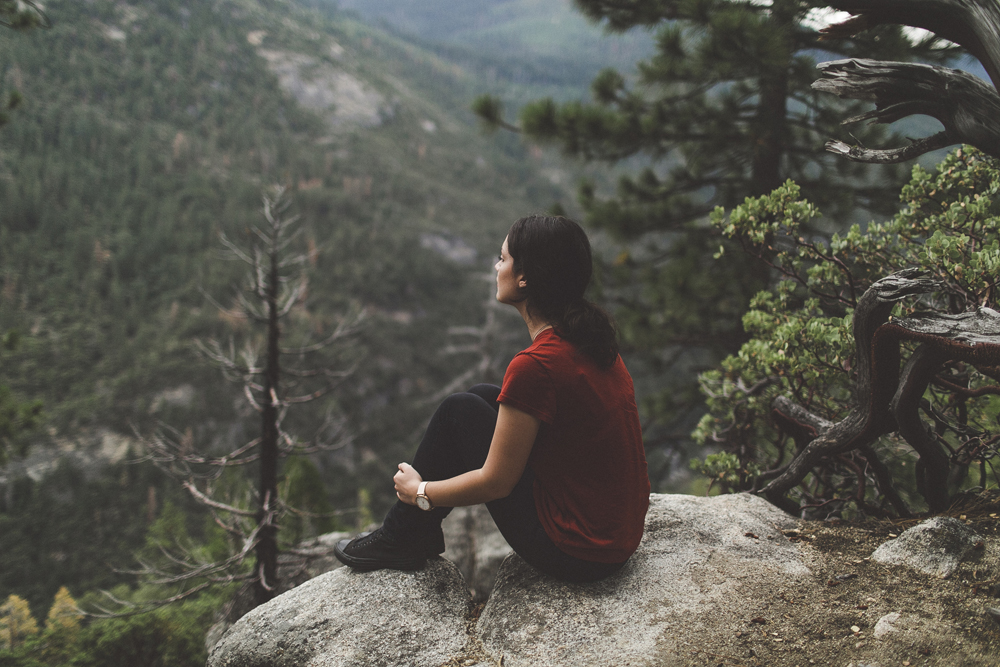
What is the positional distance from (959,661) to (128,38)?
12731 centimetres

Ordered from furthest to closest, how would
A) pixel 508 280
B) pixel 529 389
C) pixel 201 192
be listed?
pixel 201 192
pixel 508 280
pixel 529 389

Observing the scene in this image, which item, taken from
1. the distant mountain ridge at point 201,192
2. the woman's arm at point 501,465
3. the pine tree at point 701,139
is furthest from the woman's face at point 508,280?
the distant mountain ridge at point 201,192

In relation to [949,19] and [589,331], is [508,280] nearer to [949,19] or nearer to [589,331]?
[589,331]

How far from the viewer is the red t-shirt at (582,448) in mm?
1860

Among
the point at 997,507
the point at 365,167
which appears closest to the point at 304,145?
the point at 365,167

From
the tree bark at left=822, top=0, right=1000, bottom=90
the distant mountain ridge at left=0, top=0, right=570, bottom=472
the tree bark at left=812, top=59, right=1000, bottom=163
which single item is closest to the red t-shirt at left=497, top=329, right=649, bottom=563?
the tree bark at left=812, top=59, right=1000, bottom=163

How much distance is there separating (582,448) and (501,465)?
31 cm

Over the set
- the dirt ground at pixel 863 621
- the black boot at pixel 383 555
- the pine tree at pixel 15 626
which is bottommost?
the pine tree at pixel 15 626

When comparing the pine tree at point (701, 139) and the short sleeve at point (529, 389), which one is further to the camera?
the pine tree at point (701, 139)

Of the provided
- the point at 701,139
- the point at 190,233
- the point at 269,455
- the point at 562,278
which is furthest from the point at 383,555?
the point at 190,233

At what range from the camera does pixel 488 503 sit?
2.17m

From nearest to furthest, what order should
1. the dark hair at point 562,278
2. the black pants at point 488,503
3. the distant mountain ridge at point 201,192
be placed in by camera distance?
the dark hair at point 562,278 < the black pants at point 488,503 < the distant mountain ridge at point 201,192

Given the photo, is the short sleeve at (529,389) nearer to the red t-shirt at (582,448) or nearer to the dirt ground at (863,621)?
the red t-shirt at (582,448)

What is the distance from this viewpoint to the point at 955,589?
6.57 ft
